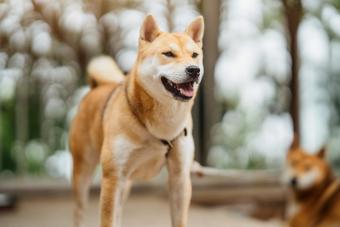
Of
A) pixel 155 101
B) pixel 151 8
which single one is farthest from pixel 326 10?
pixel 155 101

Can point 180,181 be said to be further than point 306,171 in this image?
No

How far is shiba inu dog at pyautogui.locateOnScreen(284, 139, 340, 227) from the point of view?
3893 mm

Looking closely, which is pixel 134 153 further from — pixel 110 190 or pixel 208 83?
pixel 208 83

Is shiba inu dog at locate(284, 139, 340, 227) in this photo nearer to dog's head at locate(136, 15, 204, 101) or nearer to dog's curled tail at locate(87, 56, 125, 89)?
dog's curled tail at locate(87, 56, 125, 89)

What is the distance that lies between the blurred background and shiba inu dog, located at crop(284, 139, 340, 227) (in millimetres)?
1341

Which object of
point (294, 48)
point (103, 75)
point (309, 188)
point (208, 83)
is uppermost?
point (103, 75)

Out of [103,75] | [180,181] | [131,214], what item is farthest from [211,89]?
[180,181]

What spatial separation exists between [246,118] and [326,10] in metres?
1.07

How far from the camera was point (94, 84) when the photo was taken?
3.03 m

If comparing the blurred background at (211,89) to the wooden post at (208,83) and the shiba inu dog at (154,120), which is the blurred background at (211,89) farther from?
the shiba inu dog at (154,120)

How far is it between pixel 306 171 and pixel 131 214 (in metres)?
1.33

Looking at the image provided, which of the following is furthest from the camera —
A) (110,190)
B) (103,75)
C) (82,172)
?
(103,75)

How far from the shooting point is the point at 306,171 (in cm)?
407

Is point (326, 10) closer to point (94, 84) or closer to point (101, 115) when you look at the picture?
point (94, 84)
